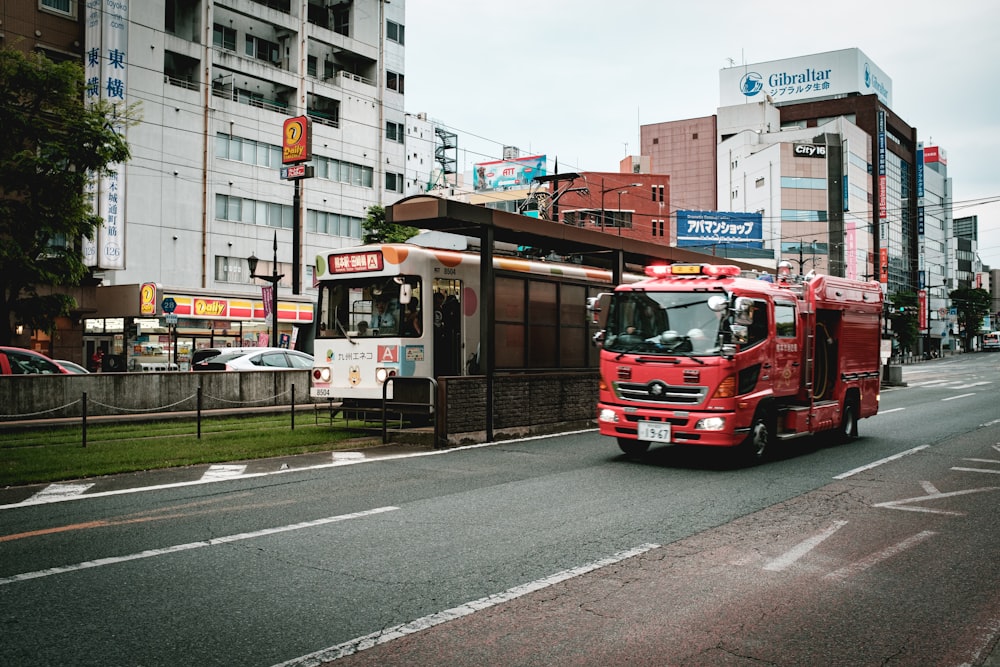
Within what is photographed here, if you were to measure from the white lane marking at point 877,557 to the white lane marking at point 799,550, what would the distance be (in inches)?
14.4

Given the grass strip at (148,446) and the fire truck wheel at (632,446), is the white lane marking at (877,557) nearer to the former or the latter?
the fire truck wheel at (632,446)

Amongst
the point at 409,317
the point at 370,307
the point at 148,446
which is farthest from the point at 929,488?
the point at 148,446

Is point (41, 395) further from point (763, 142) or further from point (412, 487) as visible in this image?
point (763, 142)

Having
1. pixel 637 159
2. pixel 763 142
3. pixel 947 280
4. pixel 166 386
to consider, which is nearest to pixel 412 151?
pixel 637 159

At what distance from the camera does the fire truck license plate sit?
434 inches

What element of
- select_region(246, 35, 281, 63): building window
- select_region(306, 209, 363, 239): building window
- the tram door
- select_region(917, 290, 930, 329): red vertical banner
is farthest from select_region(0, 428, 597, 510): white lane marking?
select_region(917, 290, 930, 329): red vertical banner

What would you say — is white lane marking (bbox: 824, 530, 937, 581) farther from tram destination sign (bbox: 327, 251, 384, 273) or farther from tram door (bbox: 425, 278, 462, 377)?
tram destination sign (bbox: 327, 251, 384, 273)

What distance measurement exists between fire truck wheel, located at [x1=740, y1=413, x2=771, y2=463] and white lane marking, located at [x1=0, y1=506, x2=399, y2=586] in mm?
5640

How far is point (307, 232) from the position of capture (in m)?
49.6

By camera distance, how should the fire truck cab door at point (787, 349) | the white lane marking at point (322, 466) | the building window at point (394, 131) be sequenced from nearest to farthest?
1. the white lane marking at point (322, 466)
2. the fire truck cab door at point (787, 349)
3. the building window at point (394, 131)

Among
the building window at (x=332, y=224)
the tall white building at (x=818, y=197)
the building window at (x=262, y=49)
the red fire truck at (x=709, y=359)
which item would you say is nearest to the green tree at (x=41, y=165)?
the red fire truck at (x=709, y=359)

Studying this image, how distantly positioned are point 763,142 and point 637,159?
1501 centimetres

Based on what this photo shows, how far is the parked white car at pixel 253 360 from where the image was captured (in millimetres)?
21969

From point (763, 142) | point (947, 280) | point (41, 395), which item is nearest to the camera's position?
point (41, 395)
